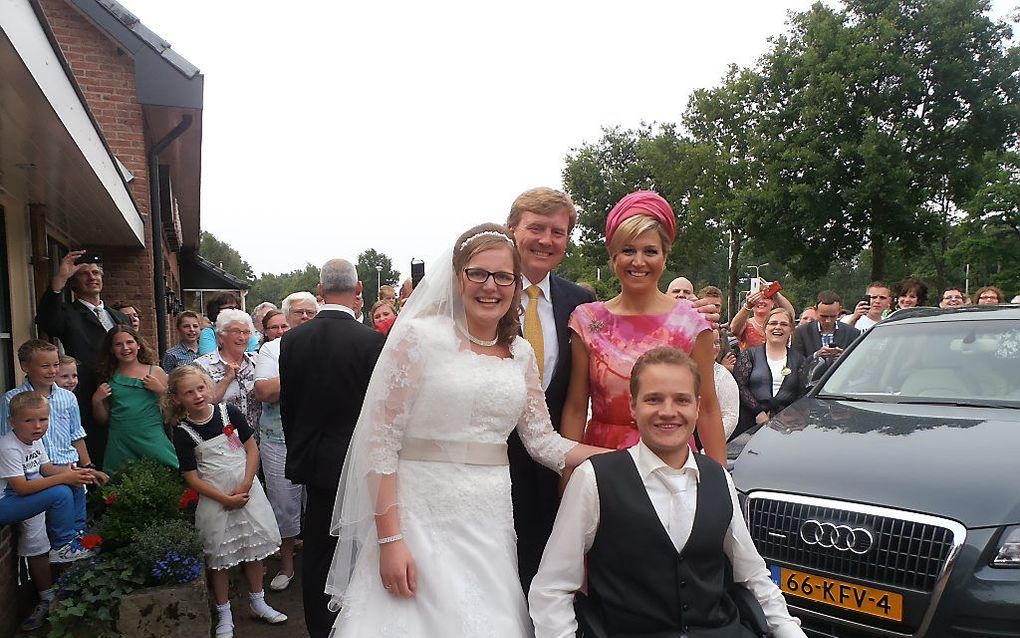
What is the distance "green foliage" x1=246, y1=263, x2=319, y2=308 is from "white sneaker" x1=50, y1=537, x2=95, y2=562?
97.7 metres

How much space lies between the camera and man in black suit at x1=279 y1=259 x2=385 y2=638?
352cm

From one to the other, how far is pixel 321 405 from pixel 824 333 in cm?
524

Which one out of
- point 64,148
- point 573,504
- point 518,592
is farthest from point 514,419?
point 64,148

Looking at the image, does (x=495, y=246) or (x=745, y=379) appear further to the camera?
(x=745, y=379)

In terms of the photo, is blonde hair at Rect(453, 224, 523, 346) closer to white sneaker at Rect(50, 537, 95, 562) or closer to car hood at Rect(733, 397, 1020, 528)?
car hood at Rect(733, 397, 1020, 528)

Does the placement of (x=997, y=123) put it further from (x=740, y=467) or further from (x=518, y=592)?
(x=518, y=592)

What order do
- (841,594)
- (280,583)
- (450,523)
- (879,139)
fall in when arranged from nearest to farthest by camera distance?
(450,523) → (841,594) → (280,583) → (879,139)

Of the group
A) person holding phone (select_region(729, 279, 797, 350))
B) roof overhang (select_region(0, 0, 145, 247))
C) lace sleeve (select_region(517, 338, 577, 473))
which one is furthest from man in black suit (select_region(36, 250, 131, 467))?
person holding phone (select_region(729, 279, 797, 350))

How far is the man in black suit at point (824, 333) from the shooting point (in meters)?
6.57

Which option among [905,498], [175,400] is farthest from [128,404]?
[905,498]

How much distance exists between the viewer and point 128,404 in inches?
171

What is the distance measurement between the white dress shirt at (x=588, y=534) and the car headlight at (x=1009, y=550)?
47.6 inches

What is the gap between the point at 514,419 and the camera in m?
2.36

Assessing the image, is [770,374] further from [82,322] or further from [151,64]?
[151,64]
